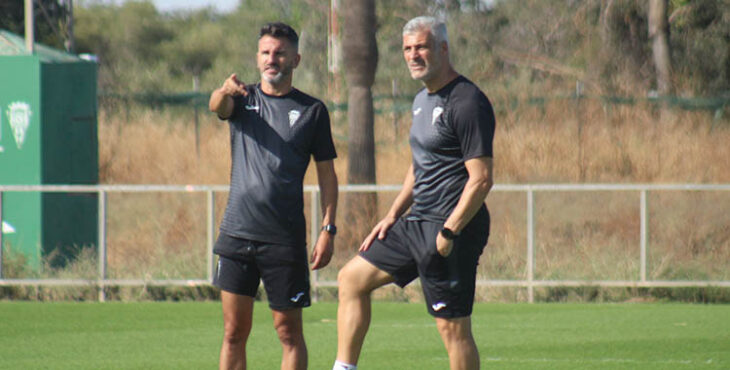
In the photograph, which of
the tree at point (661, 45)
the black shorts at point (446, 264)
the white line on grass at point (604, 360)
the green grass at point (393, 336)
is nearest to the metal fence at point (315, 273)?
the green grass at point (393, 336)

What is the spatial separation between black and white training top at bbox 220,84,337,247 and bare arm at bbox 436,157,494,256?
3.03 ft

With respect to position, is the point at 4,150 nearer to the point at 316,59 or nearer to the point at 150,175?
the point at 150,175

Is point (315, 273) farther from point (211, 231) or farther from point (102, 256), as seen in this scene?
point (102, 256)

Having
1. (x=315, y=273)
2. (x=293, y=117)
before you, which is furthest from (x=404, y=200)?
(x=315, y=273)

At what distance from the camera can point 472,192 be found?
6535 millimetres

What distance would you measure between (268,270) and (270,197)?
1.33 ft

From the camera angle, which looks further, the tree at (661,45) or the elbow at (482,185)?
the tree at (661,45)

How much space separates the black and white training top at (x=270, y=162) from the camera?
22.7 ft

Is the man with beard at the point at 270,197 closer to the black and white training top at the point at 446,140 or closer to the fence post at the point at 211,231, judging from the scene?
the black and white training top at the point at 446,140

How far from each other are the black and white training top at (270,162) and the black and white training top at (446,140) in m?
0.62

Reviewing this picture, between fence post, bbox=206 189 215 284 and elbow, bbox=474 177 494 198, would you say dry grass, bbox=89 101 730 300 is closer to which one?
fence post, bbox=206 189 215 284

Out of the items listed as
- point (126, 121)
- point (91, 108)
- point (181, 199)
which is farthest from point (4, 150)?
point (126, 121)

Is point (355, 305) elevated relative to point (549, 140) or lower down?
lower down

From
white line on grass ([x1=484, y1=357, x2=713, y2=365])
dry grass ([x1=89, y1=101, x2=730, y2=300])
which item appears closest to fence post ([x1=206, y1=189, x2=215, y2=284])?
dry grass ([x1=89, y1=101, x2=730, y2=300])
